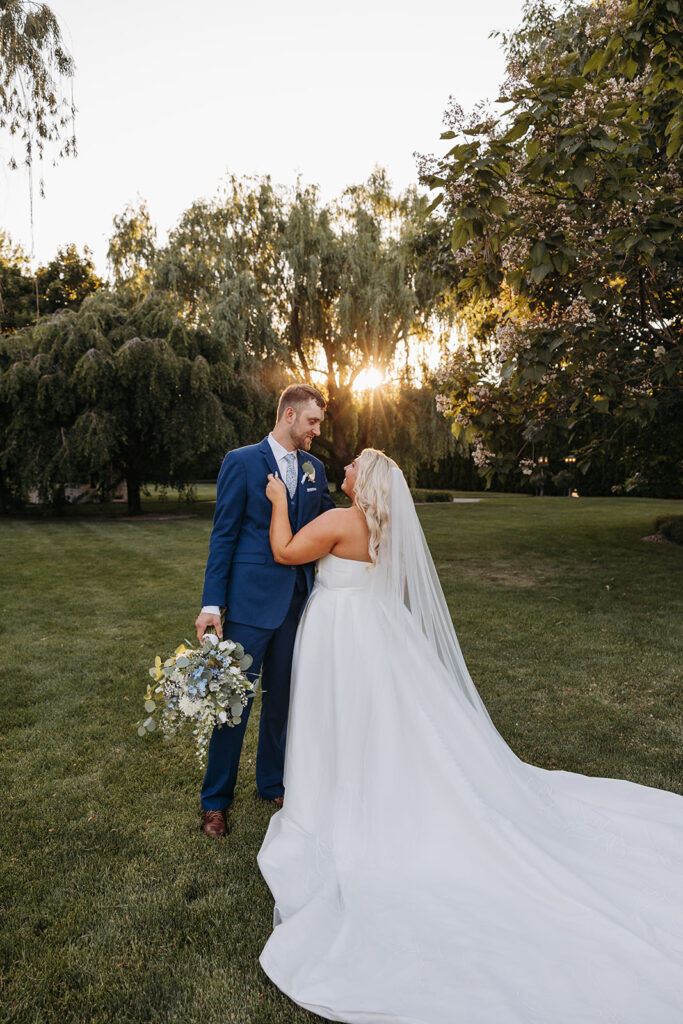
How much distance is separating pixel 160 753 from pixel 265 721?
98 cm

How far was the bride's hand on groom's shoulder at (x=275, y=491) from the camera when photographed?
2.72 m

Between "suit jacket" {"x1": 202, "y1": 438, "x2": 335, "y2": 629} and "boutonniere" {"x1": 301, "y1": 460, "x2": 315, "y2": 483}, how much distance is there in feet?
0.50

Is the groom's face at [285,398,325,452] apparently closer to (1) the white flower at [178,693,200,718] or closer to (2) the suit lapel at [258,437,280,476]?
(2) the suit lapel at [258,437,280,476]

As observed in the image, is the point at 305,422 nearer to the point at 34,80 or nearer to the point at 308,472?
the point at 308,472

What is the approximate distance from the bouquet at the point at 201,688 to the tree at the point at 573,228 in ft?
9.42

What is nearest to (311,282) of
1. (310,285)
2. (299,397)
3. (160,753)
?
(310,285)

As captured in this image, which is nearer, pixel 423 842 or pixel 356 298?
pixel 423 842

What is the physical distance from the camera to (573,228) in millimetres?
6426

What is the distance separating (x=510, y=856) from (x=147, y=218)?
18.2m

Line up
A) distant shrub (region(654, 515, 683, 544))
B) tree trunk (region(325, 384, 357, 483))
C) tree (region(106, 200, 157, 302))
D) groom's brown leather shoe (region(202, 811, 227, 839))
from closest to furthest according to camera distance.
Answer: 1. groom's brown leather shoe (region(202, 811, 227, 839))
2. distant shrub (region(654, 515, 683, 544))
3. tree trunk (region(325, 384, 357, 483))
4. tree (region(106, 200, 157, 302))

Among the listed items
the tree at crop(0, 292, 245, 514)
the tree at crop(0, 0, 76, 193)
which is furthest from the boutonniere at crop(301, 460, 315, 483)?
the tree at crop(0, 292, 245, 514)

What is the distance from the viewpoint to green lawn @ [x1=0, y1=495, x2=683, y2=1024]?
78.4 inches

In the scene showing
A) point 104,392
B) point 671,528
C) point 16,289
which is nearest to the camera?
point 671,528

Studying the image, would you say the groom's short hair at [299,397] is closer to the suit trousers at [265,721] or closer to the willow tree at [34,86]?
the suit trousers at [265,721]
